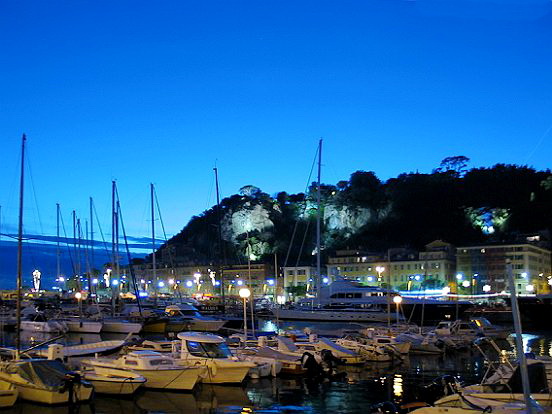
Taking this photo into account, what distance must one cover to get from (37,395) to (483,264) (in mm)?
106417

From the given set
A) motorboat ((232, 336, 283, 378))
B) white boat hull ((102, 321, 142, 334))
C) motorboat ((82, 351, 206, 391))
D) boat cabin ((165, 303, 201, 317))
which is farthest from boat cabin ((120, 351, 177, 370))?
boat cabin ((165, 303, 201, 317))

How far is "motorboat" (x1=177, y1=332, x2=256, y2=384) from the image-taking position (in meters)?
23.9

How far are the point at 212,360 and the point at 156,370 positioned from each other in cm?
250

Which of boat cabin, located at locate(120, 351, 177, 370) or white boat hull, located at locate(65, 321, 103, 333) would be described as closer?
boat cabin, located at locate(120, 351, 177, 370)

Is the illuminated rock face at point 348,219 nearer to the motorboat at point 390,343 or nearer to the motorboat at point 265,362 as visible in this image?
the motorboat at point 390,343

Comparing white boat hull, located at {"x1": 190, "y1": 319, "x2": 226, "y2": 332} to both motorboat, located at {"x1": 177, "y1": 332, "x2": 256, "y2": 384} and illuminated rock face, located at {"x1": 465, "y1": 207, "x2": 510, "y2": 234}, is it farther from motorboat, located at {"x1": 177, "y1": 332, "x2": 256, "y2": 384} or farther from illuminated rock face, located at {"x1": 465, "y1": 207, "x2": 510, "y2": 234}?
illuminated rock face, located at {"x1": 465, "y1": 207, "x2": 510, "y2": 234}

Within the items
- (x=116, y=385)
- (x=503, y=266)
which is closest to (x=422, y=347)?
(x=116, y=385)

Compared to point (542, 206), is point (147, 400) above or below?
below

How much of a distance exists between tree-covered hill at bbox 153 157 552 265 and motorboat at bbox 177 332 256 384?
399ft

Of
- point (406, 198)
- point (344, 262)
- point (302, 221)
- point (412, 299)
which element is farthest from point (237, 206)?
point (412, 299)

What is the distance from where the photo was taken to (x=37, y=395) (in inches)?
769

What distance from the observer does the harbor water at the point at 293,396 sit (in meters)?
19.9

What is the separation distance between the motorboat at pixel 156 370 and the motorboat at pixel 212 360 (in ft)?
3.55

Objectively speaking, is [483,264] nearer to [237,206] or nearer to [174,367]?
[237,206]
